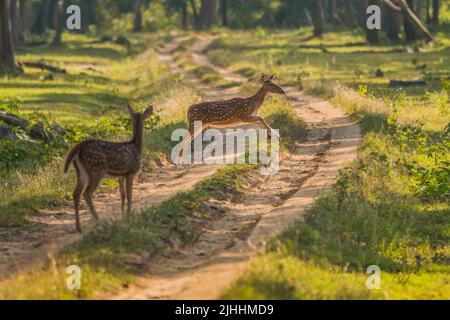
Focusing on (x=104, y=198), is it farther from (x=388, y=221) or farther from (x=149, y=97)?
(x=149, y=97)

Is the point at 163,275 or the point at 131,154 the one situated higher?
the point at 131,154

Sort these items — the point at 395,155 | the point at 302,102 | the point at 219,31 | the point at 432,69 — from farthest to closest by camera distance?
the point at 219,31 → the point at 432,69 → the point at 302,102 → the point at 395,155

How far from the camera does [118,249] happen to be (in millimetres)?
13055

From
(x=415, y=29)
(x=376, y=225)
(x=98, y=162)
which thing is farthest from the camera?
(x=415, y=29)

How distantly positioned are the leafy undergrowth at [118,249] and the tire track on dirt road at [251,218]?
0.79 feet

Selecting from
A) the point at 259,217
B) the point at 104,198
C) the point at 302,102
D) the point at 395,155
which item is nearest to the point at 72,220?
the point at 104,198

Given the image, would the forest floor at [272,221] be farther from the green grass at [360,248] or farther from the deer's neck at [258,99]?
the deer's neck at [258,99]

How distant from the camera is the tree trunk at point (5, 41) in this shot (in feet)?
146

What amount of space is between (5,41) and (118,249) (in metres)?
33.4

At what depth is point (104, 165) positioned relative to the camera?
1480 cm

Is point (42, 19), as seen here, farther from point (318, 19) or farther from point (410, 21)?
point (410, 21)

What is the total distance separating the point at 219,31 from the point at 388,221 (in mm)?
73114

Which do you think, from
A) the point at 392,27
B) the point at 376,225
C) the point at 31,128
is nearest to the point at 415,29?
the point at 392,27

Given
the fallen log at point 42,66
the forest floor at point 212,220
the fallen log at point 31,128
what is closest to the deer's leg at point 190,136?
the forest floor at point 212,220
